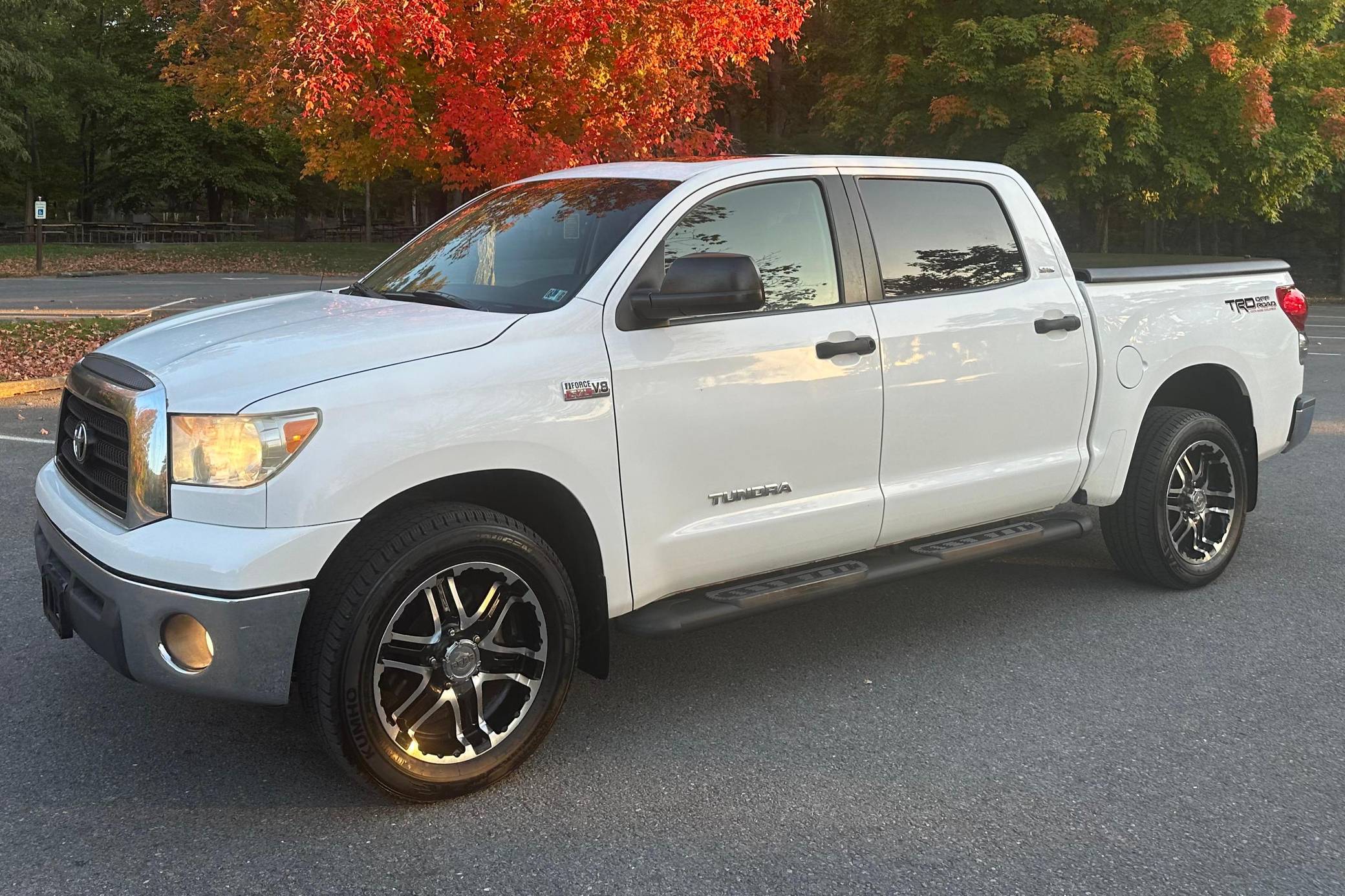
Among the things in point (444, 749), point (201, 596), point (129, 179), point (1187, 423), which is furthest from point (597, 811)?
point (129, 179)

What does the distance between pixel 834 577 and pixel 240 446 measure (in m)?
2.11

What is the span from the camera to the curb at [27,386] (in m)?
11.2

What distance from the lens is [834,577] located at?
4387mm

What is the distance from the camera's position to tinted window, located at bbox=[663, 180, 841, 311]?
14.0 ft

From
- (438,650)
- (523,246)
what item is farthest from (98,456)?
(523,246)

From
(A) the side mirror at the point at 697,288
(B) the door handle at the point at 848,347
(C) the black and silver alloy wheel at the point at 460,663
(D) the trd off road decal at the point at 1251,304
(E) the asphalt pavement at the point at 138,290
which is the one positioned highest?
(E) the asphalt pavement at the point at 138,290

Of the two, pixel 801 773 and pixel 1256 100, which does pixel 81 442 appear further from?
pixel 1256 100

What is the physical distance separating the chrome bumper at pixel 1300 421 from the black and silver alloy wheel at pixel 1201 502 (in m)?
0.58

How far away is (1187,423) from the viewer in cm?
557

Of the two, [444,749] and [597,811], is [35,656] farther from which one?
[597,811]

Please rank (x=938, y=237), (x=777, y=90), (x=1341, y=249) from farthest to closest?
(x=777, y=90), (x=1341, y=249), (x=938, y=237)

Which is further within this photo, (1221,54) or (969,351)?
(1221,54)

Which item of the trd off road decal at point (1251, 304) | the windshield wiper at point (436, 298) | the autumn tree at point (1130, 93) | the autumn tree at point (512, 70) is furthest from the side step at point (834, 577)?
the autumn tree at point (1130, 93)

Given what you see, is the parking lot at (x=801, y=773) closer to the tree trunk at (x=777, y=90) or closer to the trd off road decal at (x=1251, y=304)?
the trd off road decal at (x=1251, y=304)
